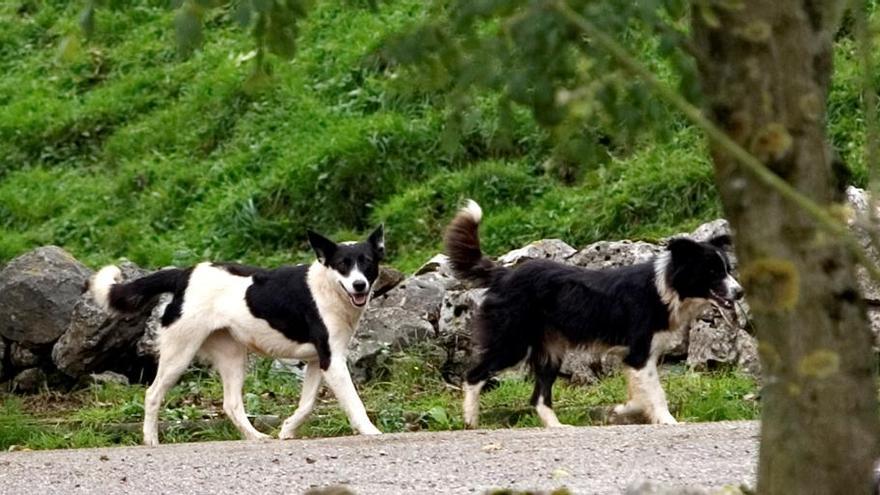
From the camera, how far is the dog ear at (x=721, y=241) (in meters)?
10.5

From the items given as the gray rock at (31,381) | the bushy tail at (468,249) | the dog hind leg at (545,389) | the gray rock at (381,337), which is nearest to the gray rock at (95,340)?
the gray rock at (31,381)

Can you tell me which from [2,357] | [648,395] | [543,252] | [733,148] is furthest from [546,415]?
[733,148]

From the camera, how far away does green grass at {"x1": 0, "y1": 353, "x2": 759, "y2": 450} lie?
10250mm

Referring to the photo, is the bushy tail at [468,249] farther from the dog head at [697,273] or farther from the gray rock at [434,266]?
the gray rock at [434,266]

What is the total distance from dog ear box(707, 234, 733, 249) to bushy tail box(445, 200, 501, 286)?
134cm

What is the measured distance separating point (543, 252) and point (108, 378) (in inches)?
124

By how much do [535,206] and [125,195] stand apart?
14.5 feet

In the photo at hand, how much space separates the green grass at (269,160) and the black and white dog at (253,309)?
9.48 ft

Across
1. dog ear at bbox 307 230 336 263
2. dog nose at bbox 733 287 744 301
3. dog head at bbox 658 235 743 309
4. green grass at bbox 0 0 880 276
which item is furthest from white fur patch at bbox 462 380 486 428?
green grass at bbox 0 0 880 276

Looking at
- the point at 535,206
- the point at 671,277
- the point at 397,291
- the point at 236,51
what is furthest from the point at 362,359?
the point at 236,51

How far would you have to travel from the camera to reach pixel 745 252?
12.8ft

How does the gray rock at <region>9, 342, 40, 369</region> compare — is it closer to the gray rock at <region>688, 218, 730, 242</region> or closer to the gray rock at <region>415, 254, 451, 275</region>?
the gray rock at <region>415, 254, 451, 275</region>

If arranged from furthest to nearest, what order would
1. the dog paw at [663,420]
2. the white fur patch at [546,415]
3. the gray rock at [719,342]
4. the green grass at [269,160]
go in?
the green grass at [269,160] < the gray rock at [719,342] < the white fur patch at [546,415] < the dog paw at [663,420]

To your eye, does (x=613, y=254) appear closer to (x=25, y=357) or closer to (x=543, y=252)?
(x=543, y=252)
